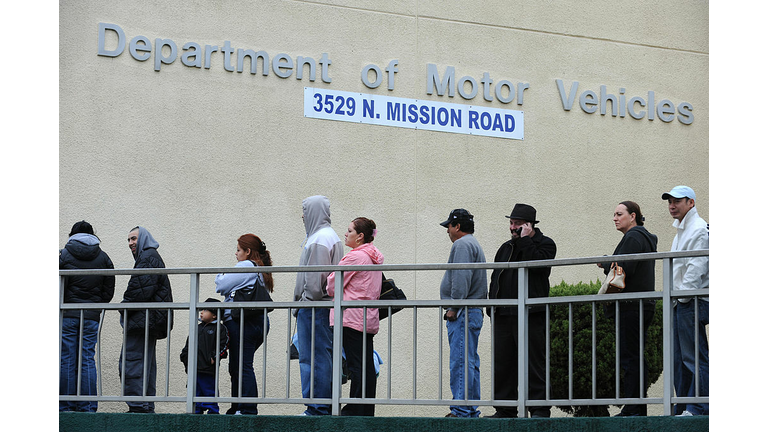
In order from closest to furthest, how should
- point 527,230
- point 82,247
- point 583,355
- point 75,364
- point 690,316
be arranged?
point 690,316 → point 527,230 → point 75,364 → point 82,247 → point 583,355

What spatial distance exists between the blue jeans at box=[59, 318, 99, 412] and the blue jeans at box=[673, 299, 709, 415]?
13.7ft

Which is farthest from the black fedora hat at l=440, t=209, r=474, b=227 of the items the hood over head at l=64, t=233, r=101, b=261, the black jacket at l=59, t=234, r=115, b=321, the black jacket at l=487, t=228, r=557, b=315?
the hood over head at l=64, t=233, r=101, b=261

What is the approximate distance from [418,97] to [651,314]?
551 centimetres

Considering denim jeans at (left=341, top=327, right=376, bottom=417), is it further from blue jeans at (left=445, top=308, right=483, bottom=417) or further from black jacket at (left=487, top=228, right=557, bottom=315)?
black jacket at (left=487, top=228, right=557, bottom=315)

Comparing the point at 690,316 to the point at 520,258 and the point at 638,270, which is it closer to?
the point at 638,270

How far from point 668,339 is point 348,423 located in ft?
6.99

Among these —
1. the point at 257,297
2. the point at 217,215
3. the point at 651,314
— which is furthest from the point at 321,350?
the point at 217,215

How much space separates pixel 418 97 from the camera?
1134cm

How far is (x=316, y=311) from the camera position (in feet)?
22.8

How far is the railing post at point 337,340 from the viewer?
6605 millimetres

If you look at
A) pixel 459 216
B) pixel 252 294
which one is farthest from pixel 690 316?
pixel 252 294

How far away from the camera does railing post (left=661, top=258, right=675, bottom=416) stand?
19.5 feet

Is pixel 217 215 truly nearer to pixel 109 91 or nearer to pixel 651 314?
pixel 109 91

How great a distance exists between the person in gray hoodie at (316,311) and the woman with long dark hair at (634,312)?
6.46 ft
